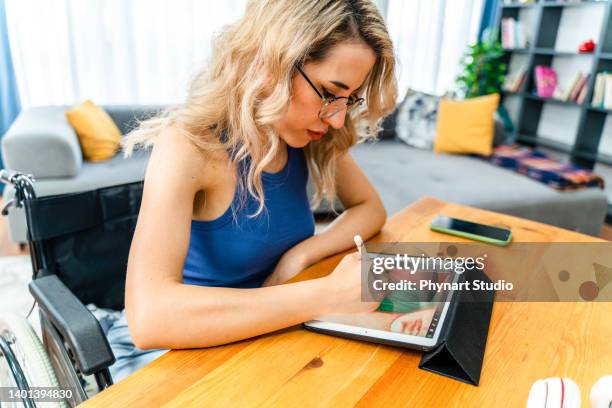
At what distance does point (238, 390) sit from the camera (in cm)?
56

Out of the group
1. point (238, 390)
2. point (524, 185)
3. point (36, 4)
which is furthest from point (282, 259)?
point (36, 4)

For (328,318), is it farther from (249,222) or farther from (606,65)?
(606,65)

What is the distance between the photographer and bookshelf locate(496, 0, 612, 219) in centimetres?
319

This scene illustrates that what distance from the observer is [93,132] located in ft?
8.43

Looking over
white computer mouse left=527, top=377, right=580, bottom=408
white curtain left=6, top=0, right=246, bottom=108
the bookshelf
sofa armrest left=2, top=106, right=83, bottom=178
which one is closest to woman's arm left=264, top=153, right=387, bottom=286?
white computer mouse left=527, top=377, right=580, bottom=408

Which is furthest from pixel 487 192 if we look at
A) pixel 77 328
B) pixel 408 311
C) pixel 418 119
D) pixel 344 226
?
pixel 77 328

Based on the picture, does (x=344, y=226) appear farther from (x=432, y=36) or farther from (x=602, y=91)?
(x=432, y=36)

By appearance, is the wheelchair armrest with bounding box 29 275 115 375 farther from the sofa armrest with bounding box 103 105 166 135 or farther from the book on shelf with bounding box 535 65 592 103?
the book on shelf with bounding box 535 65 592 103

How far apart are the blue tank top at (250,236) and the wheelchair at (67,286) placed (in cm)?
20

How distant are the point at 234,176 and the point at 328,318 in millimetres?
333

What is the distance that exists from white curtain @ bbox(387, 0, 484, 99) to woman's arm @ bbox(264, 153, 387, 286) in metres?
2.98

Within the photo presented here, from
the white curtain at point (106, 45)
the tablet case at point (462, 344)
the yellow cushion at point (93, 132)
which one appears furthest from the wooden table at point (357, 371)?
the white curtain at point (106, 45)

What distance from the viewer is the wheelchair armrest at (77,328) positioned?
658 millimetres

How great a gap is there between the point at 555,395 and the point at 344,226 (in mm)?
590
